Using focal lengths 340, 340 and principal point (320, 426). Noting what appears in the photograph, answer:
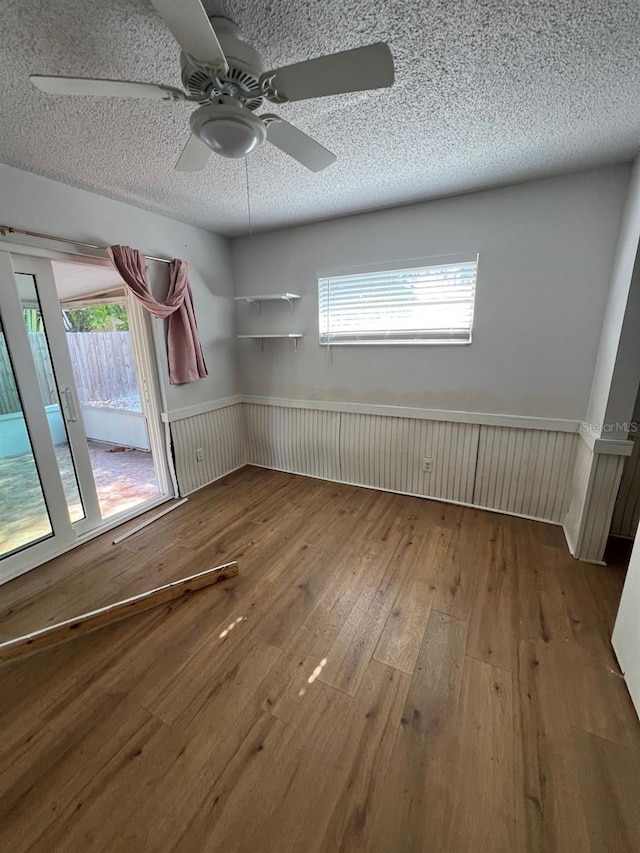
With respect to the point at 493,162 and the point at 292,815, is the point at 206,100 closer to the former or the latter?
the point at 493,162

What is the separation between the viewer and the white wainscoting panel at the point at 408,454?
2938mm

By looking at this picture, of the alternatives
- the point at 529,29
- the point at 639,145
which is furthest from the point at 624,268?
the point at 529,29

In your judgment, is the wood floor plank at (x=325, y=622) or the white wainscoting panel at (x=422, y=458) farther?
the white wainscoting panel at (x=422, y=458)

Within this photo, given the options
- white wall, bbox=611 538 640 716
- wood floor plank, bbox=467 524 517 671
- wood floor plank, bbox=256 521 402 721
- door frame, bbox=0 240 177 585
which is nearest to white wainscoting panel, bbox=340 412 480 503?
wood floor plank, bbox=467 524 517 671

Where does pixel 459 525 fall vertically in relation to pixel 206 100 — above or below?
below

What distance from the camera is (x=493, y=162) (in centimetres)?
209

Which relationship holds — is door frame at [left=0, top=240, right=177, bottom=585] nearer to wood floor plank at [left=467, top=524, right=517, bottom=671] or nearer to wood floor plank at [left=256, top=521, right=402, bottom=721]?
wood floor plank at [left=256, top=521, right=402, bottom=721]

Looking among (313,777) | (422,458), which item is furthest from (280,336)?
(313,777)

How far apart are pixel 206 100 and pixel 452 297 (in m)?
2.15

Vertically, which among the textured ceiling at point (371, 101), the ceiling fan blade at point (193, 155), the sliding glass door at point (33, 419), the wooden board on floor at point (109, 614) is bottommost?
the wooden board on floor at point (109, 614)

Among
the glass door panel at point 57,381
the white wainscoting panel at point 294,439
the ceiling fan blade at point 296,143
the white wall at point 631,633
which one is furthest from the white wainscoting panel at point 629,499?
the glass door panel at point 57,381

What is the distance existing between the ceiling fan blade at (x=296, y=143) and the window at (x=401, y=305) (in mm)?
1541

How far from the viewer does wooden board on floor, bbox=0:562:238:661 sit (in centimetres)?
163

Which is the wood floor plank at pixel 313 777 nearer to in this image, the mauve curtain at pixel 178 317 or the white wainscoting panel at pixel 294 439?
the white wainscoting panel at pixel 294 439
